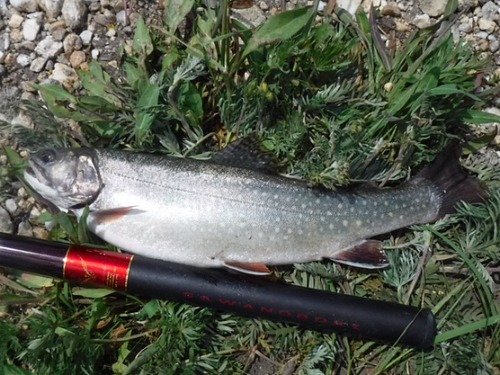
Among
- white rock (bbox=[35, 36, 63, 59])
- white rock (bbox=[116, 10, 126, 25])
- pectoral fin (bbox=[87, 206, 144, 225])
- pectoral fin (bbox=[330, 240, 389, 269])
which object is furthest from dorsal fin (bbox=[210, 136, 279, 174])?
white rock (bbox=[35, 36, 63, 59])

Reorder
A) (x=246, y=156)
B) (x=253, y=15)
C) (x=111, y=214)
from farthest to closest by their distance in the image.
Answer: (x=253, y=15) < (x=246, y=156) < (x=111, y=214)

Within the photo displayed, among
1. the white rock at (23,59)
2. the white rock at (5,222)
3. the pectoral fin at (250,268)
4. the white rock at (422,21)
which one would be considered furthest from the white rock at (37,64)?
the white rock at (422,21)

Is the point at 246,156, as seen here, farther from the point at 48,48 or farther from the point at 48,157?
the point at 48,48

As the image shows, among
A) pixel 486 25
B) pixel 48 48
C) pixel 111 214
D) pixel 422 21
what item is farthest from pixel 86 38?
pixel 486 25

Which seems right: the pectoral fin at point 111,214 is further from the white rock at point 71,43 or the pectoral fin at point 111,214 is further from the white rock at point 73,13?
the white rock at point 73,13

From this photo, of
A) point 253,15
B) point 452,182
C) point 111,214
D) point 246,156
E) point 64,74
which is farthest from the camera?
point 253,15

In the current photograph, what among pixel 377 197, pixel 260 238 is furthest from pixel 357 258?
pixel 260 238

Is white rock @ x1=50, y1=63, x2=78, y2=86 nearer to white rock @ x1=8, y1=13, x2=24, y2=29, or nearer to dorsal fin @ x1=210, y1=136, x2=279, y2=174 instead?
white rock @ x1=8, y1=13, x2=24, y2=29
